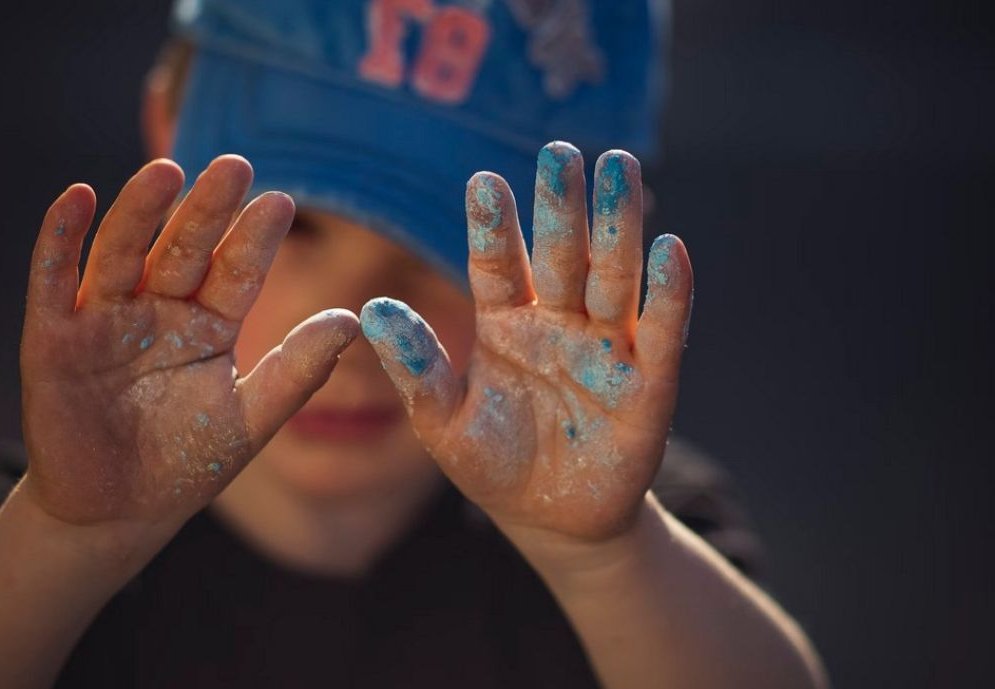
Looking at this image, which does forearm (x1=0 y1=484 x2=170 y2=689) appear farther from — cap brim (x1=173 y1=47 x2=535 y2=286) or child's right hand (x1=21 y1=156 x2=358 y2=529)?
cap brim (x1=173 y1=47 x2=535 y2=286)

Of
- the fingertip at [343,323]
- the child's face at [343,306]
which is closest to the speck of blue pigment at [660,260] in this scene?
the fingertip at [343,323]

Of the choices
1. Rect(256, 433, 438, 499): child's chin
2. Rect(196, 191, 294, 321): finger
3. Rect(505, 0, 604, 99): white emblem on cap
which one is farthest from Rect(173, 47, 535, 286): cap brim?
Rect(196, 191, 294, 321): finger

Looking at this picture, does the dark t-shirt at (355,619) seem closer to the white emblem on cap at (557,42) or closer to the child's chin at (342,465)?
the child's chin at (342,465)

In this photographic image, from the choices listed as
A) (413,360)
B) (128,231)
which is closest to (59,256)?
(128,231)

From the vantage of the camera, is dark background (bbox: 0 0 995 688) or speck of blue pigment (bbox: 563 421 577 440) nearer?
speck of blue pigment (bbox: 563 421 577 440)

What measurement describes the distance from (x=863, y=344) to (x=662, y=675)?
1869 mm

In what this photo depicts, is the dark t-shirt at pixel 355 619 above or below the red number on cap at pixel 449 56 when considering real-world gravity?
below

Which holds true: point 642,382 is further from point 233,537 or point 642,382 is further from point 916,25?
point 916,25

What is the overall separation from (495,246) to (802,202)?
196 cm

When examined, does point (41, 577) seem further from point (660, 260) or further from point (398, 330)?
point (660, 260)

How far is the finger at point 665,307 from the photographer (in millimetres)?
751

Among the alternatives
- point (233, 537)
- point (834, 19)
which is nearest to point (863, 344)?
point (834, 19)

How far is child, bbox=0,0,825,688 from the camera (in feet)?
2.47

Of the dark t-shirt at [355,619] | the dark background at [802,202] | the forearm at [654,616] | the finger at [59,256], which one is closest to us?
the finger at [59,256]
